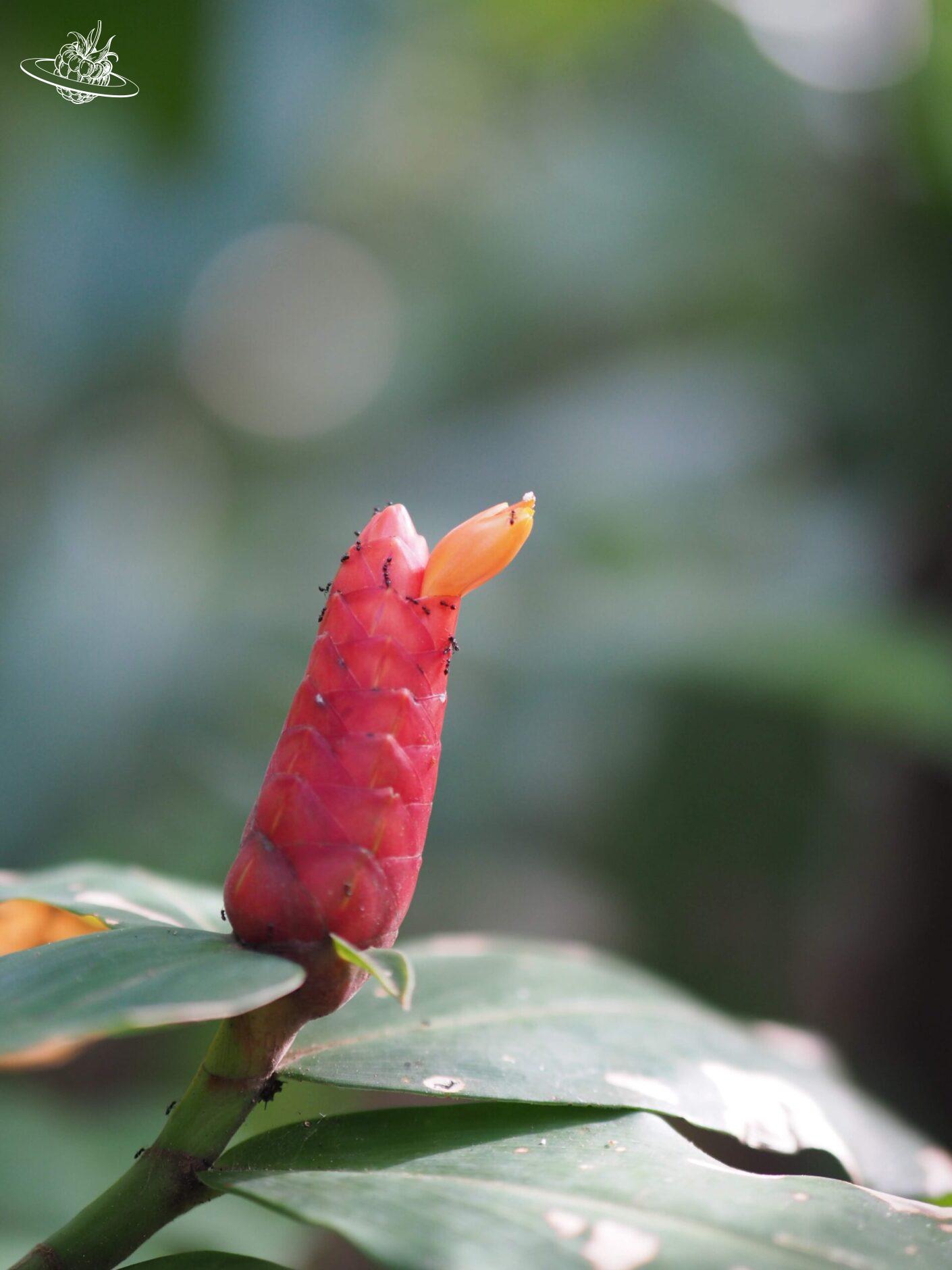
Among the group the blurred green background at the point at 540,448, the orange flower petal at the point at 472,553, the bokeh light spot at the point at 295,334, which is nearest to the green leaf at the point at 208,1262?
the orange flower petal at the point at 472,553

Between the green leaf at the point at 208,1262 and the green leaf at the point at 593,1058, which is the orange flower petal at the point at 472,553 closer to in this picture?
the green leaf at the point at 593,1058

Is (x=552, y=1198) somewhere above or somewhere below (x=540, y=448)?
below

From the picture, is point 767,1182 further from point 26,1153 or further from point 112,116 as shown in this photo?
point 112,116

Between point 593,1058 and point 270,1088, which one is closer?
point 270,1088

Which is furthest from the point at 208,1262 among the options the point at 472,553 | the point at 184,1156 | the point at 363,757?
the point at 472,553

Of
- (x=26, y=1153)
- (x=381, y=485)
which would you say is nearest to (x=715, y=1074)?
(x=26, y=1153)

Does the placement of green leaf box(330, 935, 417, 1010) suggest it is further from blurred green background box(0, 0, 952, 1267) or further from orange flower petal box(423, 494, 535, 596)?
blurred green background box(0, 0, 952, 1267)

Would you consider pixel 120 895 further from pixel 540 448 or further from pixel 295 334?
pixel 295 334

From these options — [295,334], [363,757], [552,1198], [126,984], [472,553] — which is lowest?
[552,1198]
